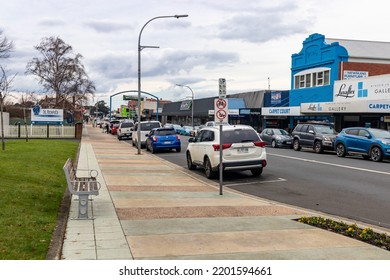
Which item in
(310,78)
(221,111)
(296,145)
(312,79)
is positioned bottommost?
(296,145)

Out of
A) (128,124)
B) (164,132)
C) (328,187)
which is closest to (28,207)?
(328,187)

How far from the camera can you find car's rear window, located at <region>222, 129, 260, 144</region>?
47.1ft

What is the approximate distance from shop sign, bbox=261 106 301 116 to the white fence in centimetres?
1911

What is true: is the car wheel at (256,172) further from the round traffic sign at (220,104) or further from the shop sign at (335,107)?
the shop sign at (335,107)

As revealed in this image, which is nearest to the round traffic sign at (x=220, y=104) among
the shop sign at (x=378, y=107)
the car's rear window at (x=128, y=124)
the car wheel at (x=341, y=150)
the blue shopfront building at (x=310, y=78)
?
the car wheel at (x=341, y=150)

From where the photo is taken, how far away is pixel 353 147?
73.1 feet

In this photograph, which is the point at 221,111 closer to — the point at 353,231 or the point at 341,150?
the point at 353,231

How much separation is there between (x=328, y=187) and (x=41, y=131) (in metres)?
32.3

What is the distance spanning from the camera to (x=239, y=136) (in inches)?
571

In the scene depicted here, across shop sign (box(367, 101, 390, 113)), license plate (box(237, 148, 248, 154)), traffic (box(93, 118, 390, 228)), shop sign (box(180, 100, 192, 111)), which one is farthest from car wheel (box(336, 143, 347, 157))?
shop sign (box(180, 100, 192, 111))

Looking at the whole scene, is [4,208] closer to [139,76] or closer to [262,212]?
[262,212]

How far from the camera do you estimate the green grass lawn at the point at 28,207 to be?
18.8 ft

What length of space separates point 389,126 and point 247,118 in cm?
2612

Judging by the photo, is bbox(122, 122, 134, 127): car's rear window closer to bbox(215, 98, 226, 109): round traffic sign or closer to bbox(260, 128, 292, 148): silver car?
bbox(260, 128, 292, 148): silver car
